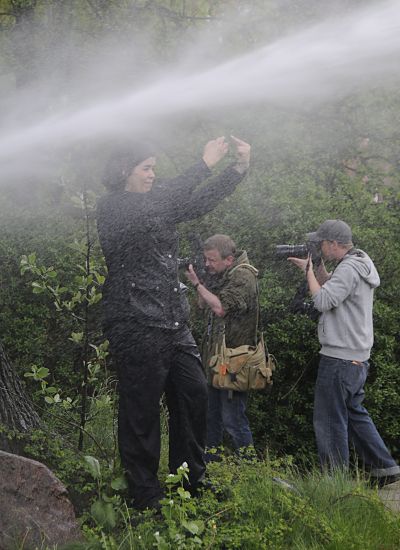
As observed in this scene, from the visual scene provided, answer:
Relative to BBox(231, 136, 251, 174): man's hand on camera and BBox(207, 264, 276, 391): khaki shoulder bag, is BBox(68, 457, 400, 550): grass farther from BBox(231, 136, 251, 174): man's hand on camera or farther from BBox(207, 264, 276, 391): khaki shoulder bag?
BBox(231, 136, 251, 174): man's hand on camera

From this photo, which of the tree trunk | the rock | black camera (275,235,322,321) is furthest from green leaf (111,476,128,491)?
black camera (275,235,322,321)

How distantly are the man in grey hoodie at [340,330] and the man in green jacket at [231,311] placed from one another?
0.36 metres

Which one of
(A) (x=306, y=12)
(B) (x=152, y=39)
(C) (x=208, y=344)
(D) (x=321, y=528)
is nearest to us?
(D) (x=321, y=528)

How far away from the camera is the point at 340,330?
4.59 metres

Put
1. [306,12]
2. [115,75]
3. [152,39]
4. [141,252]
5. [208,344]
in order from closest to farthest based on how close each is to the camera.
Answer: [141,252] < [208,344] < [115,75] < [152,39] < [306,12]

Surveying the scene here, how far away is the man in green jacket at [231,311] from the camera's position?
464 centimetres

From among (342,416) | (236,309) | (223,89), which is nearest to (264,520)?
(342,416)

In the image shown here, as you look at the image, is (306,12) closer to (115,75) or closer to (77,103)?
(115,75)

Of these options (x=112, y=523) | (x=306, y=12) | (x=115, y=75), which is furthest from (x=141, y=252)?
(x=306, y=12)

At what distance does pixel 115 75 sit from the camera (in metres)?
6.88

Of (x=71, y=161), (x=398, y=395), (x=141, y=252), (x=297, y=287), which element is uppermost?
(x=71, y=161)

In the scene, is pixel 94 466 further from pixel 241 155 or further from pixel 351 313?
pixel 351 313

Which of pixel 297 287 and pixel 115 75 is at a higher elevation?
pixel 115 75

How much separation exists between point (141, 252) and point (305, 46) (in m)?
3.11
